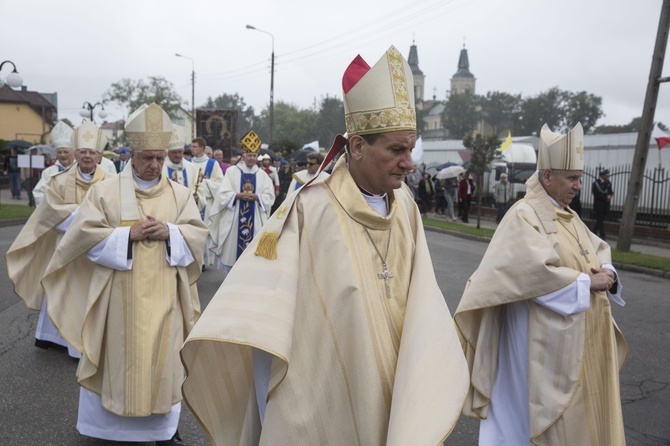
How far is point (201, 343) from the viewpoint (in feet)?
9.27

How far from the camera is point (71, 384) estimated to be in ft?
19.5

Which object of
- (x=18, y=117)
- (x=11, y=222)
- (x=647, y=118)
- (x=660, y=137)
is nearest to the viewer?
(x=647, y=118)

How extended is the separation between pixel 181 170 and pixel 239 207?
1.15m

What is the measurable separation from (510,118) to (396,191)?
350ft

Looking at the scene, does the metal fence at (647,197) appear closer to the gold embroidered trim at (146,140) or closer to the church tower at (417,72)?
the gold embroidered trim at (146,140)

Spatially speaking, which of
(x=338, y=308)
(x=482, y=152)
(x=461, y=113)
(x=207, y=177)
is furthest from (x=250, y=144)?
(x=461, y=113)

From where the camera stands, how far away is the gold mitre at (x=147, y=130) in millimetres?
4664

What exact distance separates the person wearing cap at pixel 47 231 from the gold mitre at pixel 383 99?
13.4 feet

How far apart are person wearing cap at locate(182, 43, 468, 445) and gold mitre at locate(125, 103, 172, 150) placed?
212 centimetres

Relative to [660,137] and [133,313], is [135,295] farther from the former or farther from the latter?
[660,137]

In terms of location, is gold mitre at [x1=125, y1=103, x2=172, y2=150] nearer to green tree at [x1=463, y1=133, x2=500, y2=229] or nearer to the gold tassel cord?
the gold tassel cord

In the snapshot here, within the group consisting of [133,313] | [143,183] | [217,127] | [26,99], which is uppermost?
[26,99]

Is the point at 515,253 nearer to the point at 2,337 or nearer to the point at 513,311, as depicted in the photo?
the point at 513,311

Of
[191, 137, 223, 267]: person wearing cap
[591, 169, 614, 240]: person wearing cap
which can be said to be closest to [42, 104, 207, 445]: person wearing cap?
[191, 137, 223, 267]: person wearing cap
